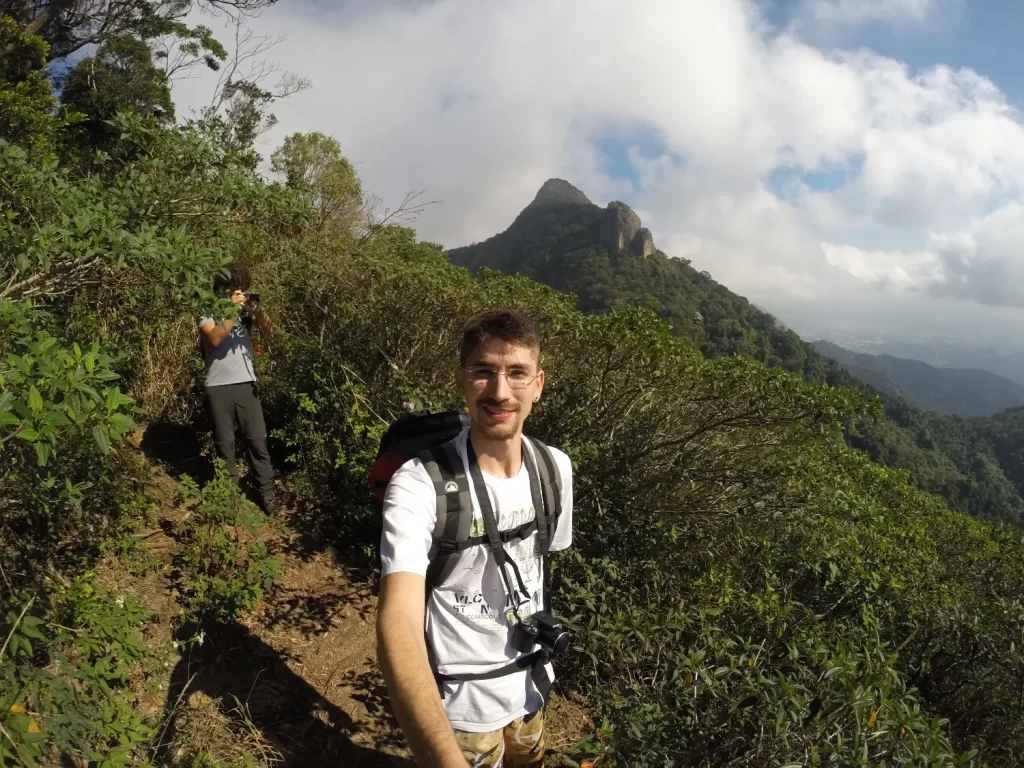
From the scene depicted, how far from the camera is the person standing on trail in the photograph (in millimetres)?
3906

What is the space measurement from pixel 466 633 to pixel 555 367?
258cm

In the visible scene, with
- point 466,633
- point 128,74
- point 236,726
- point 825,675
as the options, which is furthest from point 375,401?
point 128,74

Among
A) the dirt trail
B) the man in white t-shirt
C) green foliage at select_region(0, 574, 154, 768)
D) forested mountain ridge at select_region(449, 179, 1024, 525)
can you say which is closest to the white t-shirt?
the man in white t-shirt

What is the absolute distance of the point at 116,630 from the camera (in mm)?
2264

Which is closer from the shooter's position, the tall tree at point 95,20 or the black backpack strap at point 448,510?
the black backpack strap at point 448,510

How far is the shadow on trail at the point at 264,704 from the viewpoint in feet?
8.47

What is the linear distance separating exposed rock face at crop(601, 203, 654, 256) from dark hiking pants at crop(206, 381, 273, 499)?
3329 inches

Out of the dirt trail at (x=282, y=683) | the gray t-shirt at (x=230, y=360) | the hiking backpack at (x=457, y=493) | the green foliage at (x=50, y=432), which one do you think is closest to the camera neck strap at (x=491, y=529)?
the hiking backpack at (x=457, y=493)

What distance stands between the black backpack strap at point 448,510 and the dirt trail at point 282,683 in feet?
5.07

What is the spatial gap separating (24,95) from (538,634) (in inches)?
583

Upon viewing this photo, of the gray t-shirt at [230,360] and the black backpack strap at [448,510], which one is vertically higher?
the gray t-shirt at [230,360]

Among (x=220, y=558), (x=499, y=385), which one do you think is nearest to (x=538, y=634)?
(x=499, y=385)

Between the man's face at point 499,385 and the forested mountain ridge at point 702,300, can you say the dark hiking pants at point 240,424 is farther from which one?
the forested mountain ridge at point 702,300

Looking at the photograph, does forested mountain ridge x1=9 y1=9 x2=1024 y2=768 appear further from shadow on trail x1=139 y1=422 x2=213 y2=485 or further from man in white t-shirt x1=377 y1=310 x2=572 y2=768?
man in white t-shirt x1=377 y1=310 x2=572 y2=768
